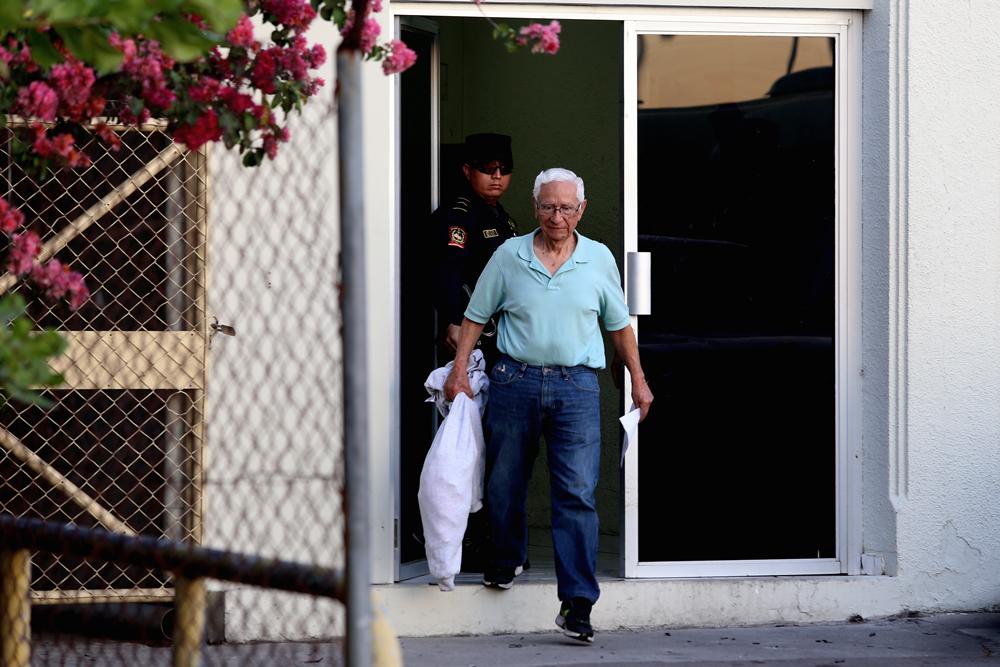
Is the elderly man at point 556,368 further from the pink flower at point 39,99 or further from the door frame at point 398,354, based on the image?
the pink flower at point 39,99

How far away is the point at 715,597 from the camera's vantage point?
5727 mm

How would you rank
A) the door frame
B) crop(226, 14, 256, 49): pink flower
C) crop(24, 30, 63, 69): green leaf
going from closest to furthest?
crop(24, 30, 63, 69): green leaf
crop(226, 14, 256, 49): pink flower
the door frame

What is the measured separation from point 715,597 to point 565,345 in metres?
1.25

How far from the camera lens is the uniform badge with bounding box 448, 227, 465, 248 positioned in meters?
5.85

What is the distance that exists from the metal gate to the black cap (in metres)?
1.19

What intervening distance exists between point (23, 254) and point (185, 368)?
8.68ft

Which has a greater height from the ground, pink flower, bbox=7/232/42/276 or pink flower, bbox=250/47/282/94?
pink flower, bbox=250/47/282/94

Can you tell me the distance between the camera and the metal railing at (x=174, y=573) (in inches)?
77.9

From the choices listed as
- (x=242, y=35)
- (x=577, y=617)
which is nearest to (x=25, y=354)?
(x=242, y=35)

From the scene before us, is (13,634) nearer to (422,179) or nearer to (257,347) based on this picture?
(257,347)

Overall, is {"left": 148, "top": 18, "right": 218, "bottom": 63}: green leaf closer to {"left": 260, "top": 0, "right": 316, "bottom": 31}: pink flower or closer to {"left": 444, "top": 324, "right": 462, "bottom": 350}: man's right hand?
{"left": 260, "top": 0, "right": 316, "bottom": 31}: pink flower

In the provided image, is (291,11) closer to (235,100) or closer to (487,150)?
(235,100)

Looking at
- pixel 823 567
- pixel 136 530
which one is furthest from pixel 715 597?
pixel 136 530

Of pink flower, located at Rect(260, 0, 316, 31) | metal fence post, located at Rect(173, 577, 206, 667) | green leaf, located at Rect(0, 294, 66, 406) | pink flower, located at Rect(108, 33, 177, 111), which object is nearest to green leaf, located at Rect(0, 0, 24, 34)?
green leaf, located at Rect(0, 294, 66, 406)
